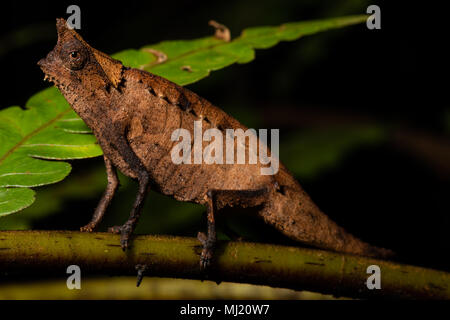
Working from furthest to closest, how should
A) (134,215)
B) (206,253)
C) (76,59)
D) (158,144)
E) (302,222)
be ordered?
(302,222) < (158,144) < (76,59) < (134,215) < (206,253)

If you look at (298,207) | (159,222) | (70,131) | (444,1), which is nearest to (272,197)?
(298,207)

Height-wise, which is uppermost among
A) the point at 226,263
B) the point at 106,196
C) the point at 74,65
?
the point at 74,65

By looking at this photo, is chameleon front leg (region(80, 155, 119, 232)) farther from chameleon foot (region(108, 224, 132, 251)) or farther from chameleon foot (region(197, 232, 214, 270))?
chameleon foot (region(197, 232, 214, 270))

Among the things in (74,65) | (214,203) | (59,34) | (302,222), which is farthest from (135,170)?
(302,222)

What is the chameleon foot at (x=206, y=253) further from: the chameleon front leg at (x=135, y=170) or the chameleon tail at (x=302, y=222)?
the chameleon tail at (x=302, y=222)

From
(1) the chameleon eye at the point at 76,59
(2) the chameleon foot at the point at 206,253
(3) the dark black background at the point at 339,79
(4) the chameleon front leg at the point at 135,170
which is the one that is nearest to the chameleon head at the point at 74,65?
(1) the chameleon eye at the point at 76,59

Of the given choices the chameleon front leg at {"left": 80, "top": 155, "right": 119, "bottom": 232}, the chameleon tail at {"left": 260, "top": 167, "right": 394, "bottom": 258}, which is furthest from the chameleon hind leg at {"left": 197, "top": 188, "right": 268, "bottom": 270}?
the chameleon front leg at {"left": 80, "top": 155, "right": 119, "bottom": 232}

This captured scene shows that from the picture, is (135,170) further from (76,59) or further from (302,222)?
(302,222)

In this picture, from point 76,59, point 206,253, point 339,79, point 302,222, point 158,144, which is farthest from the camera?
point 339,79

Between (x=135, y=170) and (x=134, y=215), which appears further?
(x=135, y=170)
